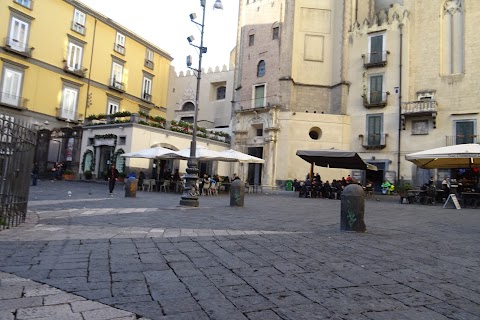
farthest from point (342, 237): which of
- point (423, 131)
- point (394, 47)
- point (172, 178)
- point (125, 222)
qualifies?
point (394, 47)

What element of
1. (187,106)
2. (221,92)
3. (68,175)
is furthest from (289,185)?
(187,106)

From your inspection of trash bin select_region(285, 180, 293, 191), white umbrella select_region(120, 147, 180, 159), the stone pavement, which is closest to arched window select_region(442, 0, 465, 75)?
trash bin select_region(285, 180, 293, 191)

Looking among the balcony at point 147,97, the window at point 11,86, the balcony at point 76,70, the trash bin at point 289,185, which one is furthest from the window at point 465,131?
the window at point 11,86

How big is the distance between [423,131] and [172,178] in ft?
57.9

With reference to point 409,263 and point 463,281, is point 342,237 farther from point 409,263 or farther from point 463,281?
point 463,281

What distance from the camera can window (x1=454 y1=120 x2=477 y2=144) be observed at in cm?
2369

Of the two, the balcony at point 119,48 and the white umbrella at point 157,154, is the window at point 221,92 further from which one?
the white umbrella at point 157,154

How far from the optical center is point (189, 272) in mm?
3629

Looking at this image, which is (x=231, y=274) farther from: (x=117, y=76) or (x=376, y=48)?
(x=117, y=76)

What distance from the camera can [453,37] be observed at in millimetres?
25234

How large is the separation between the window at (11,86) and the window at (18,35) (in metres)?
1.69

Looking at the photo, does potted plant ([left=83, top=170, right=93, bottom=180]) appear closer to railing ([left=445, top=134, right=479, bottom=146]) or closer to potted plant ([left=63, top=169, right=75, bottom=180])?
potted plant ([left=63, top=169, right=75, bottom=180])

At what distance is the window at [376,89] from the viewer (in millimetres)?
26969

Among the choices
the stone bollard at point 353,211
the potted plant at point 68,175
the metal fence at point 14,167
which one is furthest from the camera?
the potted plant at point 68,175
